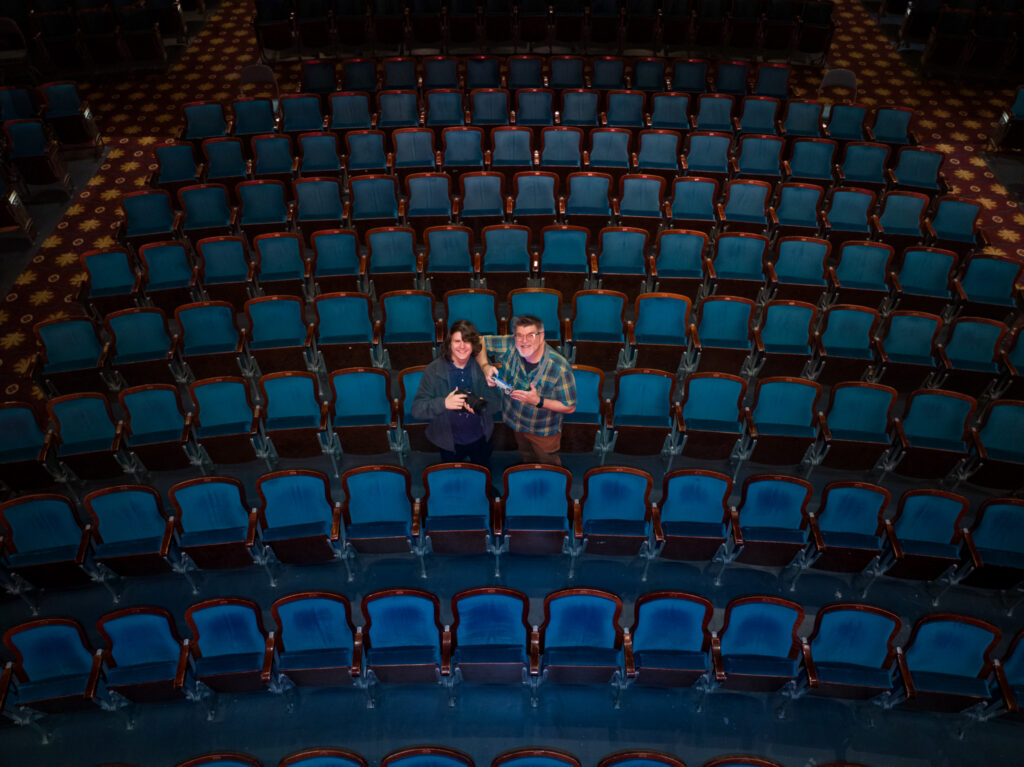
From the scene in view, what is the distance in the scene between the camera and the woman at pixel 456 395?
2455mm

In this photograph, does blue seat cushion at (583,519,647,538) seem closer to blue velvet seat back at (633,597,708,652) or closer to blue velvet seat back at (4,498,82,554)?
blue velvet seat back at (633,597,708,652)

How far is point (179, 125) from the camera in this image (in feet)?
18.8

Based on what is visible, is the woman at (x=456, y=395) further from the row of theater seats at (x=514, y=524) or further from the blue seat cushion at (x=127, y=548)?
the blue seat cushion at (x=127, y=548)

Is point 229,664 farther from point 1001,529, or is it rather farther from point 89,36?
Result: point 89,36

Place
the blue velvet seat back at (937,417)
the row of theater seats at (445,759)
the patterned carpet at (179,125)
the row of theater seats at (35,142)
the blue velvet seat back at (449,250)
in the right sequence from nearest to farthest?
the row of theater seats at (445,759) → the blue velvet seat back at (937,417) → the blue velvet seat back at (449,250) → the patterned carpet at (179,125) → the row of theater seats at (35,142)

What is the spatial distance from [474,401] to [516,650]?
2.98 ft

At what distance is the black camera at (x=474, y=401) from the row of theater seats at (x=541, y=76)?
136 inches

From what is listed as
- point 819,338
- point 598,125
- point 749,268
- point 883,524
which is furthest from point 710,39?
point 883,524

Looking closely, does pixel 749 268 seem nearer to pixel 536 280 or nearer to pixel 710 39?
pixel 536 280

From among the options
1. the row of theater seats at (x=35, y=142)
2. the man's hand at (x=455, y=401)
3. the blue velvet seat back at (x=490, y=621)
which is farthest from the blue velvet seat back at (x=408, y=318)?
the row of theater seats at (x=35, y=142)

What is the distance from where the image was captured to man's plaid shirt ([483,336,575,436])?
262cm

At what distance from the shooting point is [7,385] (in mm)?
3812

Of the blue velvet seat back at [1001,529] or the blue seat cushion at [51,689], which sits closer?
the blue seat cushion at [51,689]

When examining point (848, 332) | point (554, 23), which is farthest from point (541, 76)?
point (848, 332)
